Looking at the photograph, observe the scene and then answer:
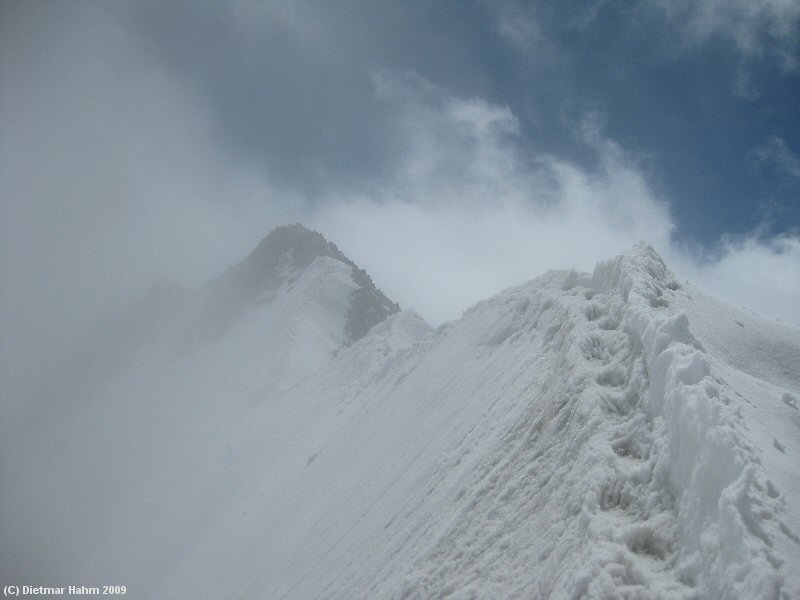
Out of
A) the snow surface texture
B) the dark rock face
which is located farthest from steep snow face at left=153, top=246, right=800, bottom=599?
the dark rock face

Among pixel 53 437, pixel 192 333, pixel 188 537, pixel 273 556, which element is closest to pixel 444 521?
pixel 273 556

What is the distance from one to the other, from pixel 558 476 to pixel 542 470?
0.61m

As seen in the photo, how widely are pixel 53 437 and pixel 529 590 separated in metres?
82.6

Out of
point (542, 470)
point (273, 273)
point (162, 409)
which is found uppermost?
point (273, 273)

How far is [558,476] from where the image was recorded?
7582 millimetres

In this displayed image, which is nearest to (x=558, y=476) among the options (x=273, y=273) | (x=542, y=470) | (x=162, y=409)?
(x=542, y=470)

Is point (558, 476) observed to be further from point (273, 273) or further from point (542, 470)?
point (273, 273)

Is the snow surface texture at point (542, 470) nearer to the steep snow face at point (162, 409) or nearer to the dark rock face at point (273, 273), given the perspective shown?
the steep snow face at point (162, 409)

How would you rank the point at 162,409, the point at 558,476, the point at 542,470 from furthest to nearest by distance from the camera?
the point at 162,409, the point at 542,470, the point at 558,476

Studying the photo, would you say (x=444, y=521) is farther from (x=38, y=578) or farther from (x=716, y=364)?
(x=38, y=578)

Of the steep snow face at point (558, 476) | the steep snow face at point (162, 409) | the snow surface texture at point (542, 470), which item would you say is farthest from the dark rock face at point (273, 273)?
the steep snow face at point (558, 476)

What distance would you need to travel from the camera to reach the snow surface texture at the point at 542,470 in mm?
5203

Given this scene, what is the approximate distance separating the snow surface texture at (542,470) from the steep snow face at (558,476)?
30 millimetres

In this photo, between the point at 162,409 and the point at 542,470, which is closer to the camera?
the point at 542,470
